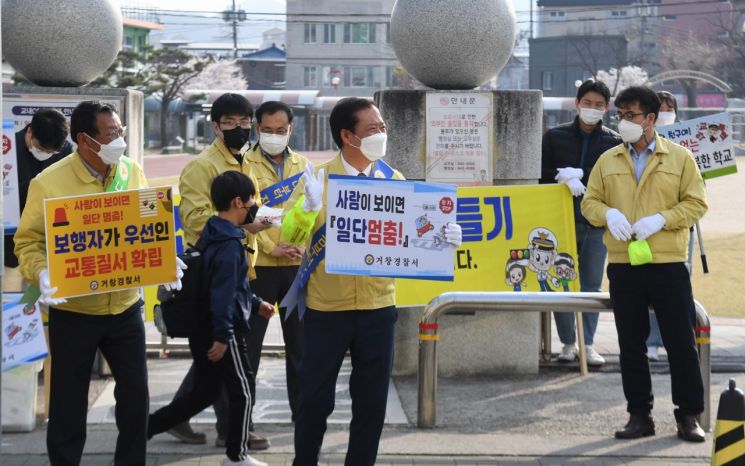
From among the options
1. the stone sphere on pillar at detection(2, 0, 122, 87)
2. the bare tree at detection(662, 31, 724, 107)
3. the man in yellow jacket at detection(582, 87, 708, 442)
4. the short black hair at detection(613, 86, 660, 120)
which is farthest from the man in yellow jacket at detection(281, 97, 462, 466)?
the bare tree at detection(662, 31, 724, 107)

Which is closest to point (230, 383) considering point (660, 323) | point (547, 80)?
point (660, 323)

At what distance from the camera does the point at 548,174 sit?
27.1 feet

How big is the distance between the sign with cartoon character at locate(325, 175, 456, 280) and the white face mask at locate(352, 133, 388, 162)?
116mm

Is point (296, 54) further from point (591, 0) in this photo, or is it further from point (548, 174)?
point (548, 174)

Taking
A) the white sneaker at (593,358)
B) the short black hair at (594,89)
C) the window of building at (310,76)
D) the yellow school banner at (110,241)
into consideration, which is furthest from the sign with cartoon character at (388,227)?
the window of building at (310,76)

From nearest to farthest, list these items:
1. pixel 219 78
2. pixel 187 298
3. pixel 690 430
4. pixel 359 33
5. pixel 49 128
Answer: pixel 187 298 < pixel 690 430 < pixel 49 128 < pixel 219 78 < pixel 359 33

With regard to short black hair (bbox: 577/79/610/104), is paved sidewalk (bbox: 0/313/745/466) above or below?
below

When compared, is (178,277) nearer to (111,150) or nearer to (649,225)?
(111,150)

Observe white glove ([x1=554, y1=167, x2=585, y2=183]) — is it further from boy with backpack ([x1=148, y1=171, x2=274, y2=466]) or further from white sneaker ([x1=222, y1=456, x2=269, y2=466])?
white sneaker ([x1=222, y1=456, x2=269, y2=466])

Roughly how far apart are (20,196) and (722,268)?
9438mm

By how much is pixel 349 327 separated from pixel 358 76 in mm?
84060

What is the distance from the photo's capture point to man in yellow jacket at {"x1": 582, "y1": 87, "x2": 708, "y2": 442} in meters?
6.30

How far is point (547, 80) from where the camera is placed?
88.8 m

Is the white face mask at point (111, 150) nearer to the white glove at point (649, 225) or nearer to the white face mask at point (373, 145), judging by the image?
the white face mask at point (373, 145)
